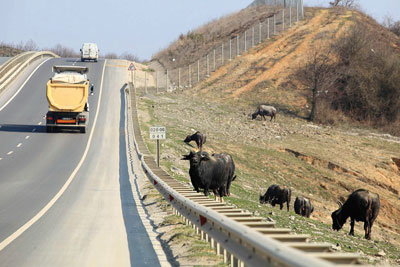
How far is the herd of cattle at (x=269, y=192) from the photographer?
2027cm

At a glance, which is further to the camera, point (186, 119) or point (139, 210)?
point (186, 119)

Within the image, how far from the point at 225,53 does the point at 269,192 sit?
173 ft

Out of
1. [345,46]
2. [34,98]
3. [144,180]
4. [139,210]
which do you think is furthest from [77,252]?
[345,46]

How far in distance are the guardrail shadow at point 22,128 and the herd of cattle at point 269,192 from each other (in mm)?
21030

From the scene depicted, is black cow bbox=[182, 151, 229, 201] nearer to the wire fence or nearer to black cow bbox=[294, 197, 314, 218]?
black cow bbox=[294, 197, 314, 218]

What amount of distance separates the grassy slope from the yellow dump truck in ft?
19.8

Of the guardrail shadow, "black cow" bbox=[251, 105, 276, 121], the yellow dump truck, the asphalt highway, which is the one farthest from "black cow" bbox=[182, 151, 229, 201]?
"black cow" bbox=[251, 105, 276, 121]

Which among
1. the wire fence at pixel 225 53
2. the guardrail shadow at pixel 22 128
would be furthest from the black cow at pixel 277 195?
the wire fence at pixel 225 53

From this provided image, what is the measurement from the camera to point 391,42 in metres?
81.6

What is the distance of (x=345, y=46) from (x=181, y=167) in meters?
43.3

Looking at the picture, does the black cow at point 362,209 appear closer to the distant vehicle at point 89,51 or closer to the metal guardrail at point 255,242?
the metal guardrail at point 255,242

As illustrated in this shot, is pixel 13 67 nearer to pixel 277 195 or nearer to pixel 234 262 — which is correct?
pixel 277 195

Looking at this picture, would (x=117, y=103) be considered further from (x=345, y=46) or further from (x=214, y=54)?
(x=345, y=46)

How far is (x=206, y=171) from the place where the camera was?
20453 mm
